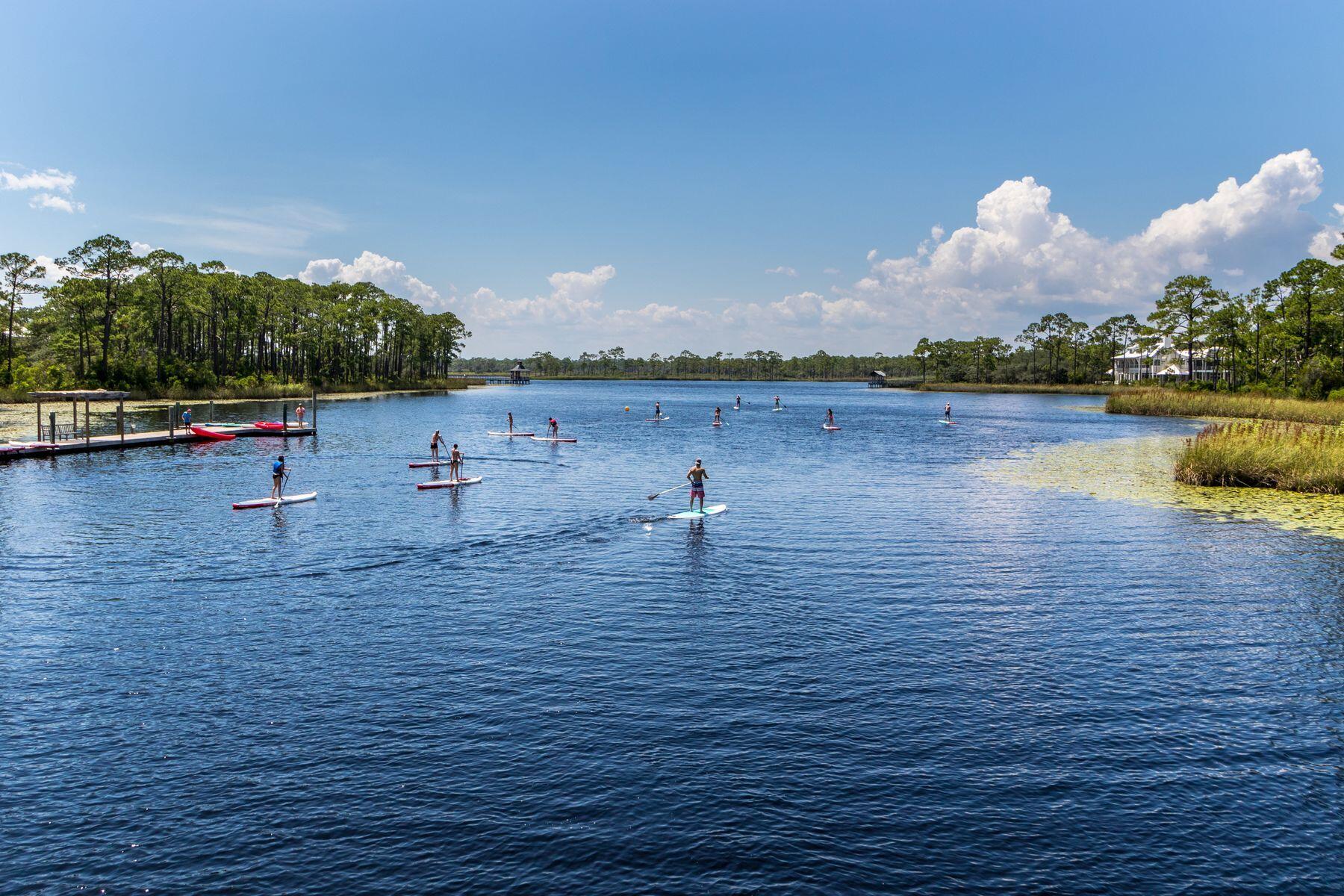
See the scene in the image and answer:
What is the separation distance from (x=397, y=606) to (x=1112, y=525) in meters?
29.3

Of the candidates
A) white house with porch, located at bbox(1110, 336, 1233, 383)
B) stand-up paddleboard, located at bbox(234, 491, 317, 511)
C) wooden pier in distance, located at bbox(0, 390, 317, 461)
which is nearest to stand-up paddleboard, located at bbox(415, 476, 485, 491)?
stand-up paddleboard, located at bbox(234, 491, 317, 511)

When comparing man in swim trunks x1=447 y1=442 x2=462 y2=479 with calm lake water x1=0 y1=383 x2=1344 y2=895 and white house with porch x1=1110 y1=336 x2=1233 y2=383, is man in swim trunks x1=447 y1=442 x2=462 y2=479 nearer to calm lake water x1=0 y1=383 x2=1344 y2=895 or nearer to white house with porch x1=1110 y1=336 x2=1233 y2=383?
calm lake water x1=0 y1=383 x2=1344 y2=895

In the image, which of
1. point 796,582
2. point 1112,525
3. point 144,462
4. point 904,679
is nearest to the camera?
point 904,679

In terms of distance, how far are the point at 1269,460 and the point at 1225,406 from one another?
64.3m

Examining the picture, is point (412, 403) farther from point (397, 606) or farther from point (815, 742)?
point (815, 742)

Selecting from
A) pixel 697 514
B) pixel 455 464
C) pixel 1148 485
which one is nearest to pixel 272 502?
pixel 455 464

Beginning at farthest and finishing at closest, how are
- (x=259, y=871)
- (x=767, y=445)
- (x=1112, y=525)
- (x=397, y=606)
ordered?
(x=767, y=445)
(x=1112, y=525)
(x=397, y=606)
(x=259, y=871)

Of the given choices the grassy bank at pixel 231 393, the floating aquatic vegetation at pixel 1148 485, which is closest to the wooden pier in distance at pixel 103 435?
the grassy bank at pixel 231 393

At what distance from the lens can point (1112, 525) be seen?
36125 mm

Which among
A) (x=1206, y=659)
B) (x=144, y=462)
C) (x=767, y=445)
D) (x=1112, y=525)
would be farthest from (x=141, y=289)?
(x=1206, y=659)

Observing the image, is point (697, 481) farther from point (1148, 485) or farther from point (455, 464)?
point (1148, 485)

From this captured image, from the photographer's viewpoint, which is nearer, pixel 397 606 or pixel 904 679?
pixel 904 679

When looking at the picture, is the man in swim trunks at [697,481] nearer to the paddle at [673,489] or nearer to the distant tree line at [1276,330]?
the paddle at [673,489]

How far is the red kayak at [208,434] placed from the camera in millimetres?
70188
